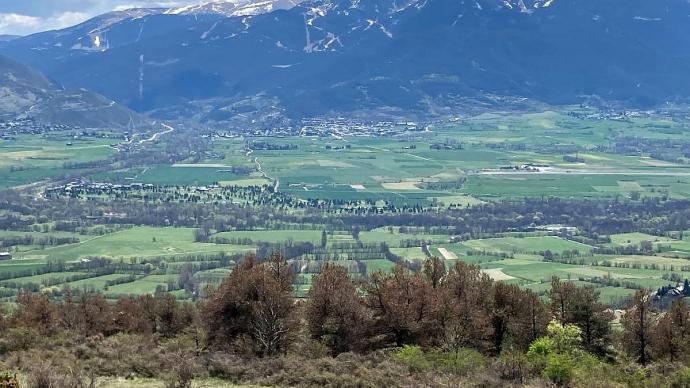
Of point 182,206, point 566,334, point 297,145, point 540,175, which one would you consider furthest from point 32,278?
point 297,145

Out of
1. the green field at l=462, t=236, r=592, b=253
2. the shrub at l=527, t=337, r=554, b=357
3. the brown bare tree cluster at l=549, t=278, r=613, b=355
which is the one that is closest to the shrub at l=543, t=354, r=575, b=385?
the shrub at l=527, t=337, r=554, b=357

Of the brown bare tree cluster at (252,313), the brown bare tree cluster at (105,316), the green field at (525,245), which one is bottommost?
the green field at (525,245)

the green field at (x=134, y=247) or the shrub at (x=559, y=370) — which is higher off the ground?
the shrub at (x=559, y=370)

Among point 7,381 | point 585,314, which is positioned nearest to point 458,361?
point 585,314

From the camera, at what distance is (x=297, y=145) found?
190 metres

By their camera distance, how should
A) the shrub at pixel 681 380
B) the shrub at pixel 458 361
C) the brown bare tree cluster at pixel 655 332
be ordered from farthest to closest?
1. the brown bare tree cluster at pixel 655 332
2. the shrub at pixel 458 361
3. the shrub at pixel 681 380

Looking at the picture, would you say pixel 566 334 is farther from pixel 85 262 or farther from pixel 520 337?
pixel 85 262

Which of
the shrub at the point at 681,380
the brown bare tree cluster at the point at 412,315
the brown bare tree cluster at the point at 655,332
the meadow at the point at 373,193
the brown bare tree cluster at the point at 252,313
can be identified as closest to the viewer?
the shrub at the point at 681,380

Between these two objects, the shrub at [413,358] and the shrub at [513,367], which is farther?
the shrub at [413,358]

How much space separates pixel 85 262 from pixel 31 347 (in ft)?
157

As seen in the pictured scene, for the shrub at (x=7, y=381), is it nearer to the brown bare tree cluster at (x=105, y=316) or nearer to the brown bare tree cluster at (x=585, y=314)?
the brown bare tree cluster at (x=105, y=316)

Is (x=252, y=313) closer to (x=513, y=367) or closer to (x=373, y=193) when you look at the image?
(x=513, y=367)

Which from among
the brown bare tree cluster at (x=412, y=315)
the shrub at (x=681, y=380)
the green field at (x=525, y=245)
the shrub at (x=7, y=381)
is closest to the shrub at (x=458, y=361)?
the brown bare tree cluster at (x=412, y=315)

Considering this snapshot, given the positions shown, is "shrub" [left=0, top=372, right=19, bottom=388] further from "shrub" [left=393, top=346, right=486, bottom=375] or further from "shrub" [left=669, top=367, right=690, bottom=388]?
"shrub" [left=669, top=367, right=690, bottom=388]
